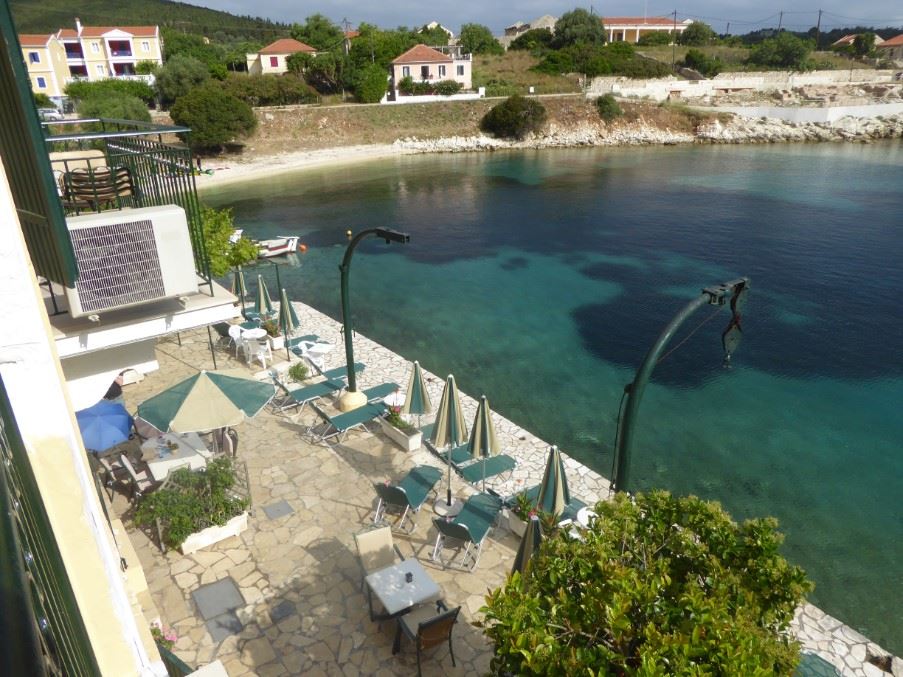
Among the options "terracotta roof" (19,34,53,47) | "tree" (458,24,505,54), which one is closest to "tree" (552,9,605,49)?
"tree" (458,24,505,54)

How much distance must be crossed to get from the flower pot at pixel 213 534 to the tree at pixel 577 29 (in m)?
108

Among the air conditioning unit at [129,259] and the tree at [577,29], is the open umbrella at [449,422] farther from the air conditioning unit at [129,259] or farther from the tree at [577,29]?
the tree at [577,29]

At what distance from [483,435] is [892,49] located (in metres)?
159

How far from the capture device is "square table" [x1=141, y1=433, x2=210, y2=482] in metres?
10.4

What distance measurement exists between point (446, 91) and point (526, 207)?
135 feet

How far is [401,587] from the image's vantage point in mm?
8188

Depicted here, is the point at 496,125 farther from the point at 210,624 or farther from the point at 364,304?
the point at 210,624

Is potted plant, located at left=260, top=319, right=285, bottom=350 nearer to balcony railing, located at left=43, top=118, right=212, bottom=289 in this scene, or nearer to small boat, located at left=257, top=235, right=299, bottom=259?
balcony railing, located at left=43, top=118, right=212, bottom=289

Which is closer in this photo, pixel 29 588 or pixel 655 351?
pixel 29 588

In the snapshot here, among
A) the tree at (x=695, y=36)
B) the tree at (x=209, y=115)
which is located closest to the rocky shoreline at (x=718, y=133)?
the tree at (x=209, y=115)

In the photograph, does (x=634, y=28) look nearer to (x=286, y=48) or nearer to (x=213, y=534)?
(x=286, y=48)

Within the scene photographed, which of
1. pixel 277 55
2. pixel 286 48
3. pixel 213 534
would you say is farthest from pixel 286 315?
pixel 286 48

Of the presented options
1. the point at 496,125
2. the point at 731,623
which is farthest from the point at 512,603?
the point at 496,125

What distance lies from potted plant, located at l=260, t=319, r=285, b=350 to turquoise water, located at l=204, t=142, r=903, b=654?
3.99m
